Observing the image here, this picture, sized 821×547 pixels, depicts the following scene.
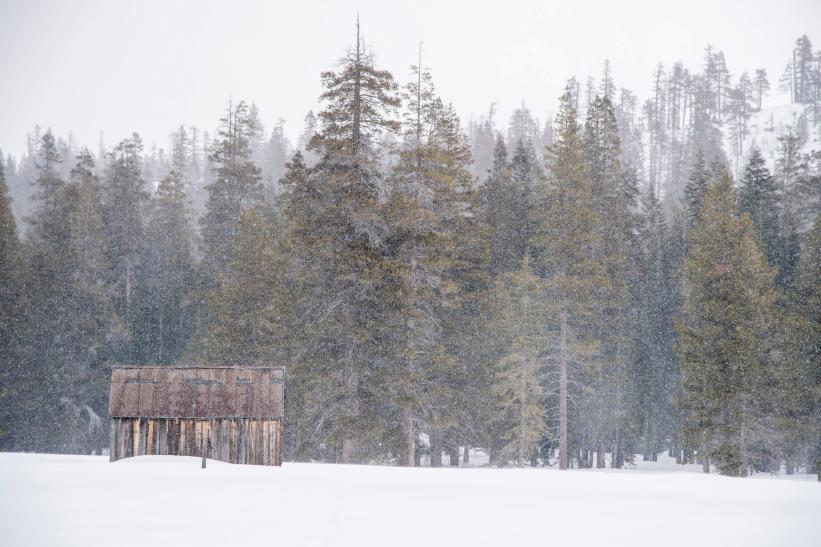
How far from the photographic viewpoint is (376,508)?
1675 centimetres

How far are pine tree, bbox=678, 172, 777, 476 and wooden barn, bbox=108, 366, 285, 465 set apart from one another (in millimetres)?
19153

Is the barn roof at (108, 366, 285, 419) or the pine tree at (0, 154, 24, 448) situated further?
the pine tree at (0, 154, 24, 448)

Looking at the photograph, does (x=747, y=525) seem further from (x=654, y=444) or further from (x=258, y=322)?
(x=654, y=444)

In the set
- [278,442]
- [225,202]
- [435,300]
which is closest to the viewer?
[278,442]

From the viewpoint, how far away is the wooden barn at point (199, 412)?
25.2m

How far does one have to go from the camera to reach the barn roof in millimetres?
25141

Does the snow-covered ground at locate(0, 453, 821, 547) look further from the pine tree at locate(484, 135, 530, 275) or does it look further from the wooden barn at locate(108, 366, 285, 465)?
the pine tree at locate(484, 135, 530, 275)

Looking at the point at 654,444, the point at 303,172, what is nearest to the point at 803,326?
the point at 654,444

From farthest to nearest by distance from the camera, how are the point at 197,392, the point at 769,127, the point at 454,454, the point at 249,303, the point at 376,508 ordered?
the point at 769,127
the point at 454,454
the point at 249,303
the point at 197,392
the point at 376,508

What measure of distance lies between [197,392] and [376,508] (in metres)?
11.0

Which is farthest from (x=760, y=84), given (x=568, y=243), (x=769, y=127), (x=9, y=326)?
(x=9, y=326)

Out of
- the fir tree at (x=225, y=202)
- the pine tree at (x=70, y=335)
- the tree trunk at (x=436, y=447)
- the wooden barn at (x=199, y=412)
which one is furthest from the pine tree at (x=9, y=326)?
the tree trunk at (x=436, y=447)

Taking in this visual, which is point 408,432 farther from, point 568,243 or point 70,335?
point 70,335

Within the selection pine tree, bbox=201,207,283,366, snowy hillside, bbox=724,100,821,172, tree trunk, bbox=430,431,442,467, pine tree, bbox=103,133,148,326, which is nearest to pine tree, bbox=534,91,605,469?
tree trunk, bbox=430,431,442,467
